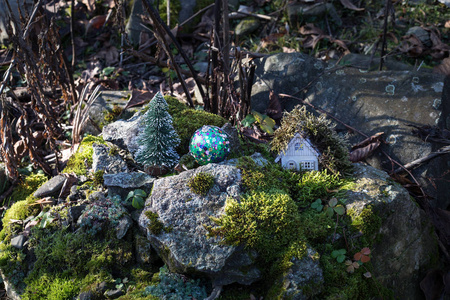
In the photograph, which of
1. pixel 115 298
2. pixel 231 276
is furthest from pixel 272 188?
pixel 115 298

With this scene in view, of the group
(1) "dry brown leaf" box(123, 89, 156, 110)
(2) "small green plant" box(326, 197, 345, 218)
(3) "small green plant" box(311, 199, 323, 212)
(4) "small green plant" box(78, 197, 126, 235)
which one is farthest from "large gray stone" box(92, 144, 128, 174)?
(2) "small green plant" box(326, 197, 345, 218)

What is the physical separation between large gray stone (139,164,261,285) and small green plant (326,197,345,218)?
2.74ft

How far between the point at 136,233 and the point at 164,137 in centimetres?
99

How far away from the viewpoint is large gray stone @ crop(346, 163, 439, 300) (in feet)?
11.1

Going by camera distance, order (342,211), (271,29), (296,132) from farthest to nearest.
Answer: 1. (271,29)
2. (296,132)
3. (342,211)

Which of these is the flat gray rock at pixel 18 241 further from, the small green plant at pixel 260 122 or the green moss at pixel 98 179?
the small green plant at pixel 260 122

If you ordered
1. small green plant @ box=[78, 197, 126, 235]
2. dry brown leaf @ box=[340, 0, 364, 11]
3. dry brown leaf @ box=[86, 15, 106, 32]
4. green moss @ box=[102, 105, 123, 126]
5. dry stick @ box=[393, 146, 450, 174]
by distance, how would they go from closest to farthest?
small green plant @ box=[78, 197, 126, 235], dry stick @ box=[393, 146, 450, 174], green moss @ box=[102, 105, 123, 126], dry brown leaf @ box=[340, 0, 364, 11], dry brown leaf @ box=[86, 15, 106, 32]

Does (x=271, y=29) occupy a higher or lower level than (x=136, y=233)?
higher

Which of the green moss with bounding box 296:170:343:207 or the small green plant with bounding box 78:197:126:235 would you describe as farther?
the green moss with bounding box 296:170:343:207

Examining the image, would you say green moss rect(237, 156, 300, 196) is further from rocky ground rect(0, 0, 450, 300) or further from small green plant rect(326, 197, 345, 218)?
small green plant rect(326, 197, 345, 218)

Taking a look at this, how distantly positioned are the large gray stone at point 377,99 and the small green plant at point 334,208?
142 cm

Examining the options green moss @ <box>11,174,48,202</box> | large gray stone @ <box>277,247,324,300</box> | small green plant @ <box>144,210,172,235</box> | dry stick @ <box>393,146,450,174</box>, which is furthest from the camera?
green moss @ <box>11,174,48,202</box>

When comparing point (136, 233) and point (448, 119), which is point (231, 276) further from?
point (448, 119)

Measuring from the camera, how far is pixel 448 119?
4.58 m
